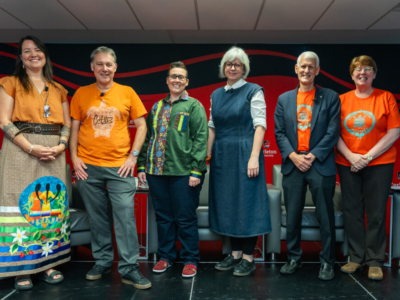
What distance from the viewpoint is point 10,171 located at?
224cm

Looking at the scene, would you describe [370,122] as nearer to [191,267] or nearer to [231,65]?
[231,65]

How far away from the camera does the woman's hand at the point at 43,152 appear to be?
7.39 ft

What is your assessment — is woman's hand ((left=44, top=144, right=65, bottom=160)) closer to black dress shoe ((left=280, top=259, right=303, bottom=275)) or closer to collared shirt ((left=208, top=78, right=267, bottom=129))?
collared shirt ((left=208, top=78, right=267, bottom=129))

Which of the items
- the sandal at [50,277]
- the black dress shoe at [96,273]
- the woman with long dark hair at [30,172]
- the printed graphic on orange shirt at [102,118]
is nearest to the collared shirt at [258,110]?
the printed graphic on orange shirt at [102,118]

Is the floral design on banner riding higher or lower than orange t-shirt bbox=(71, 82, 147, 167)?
lower

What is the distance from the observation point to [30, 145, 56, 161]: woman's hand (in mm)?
2252

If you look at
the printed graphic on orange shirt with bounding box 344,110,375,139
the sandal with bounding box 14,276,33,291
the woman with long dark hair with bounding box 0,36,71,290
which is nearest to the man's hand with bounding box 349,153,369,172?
the printed graphic on orange shirt with bounding box 344,110,375,139

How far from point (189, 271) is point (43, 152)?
1.34 m

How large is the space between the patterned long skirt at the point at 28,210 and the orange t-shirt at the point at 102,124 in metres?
0.23

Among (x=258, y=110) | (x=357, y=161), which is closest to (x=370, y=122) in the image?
(x=357, y=161)

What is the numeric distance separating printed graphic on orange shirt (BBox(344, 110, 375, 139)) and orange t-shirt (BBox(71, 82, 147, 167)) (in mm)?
1687

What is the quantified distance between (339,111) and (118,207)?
1785mm

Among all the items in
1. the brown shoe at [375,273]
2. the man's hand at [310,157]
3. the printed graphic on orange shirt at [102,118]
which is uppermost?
the printed graphic on orange shirt at [102,118]

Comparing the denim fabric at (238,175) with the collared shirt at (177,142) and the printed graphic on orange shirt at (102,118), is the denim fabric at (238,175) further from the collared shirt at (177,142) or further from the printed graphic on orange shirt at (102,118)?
the printed graphic on orange shirt at (102,118)
